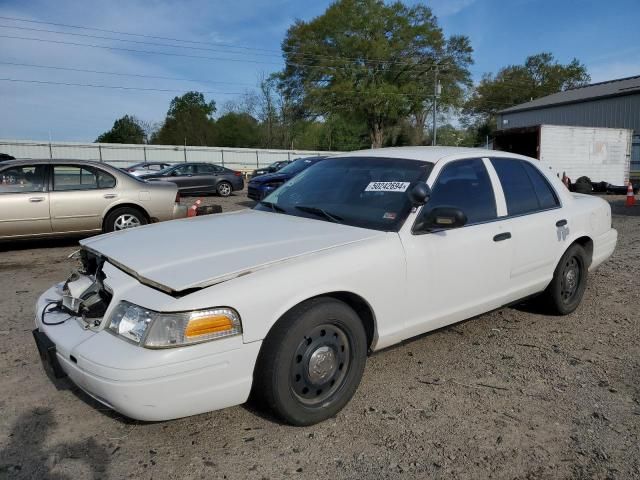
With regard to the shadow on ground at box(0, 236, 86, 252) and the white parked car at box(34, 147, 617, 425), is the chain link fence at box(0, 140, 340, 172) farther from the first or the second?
the white parked car at box(34, 147, 617, 425)

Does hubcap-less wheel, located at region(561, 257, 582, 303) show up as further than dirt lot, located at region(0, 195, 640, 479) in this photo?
Yes

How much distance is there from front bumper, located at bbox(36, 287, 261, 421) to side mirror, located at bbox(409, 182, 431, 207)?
1.39 metres

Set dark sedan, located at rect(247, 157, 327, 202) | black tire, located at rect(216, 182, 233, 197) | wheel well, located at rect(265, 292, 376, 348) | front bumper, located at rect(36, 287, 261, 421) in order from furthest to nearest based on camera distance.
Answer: black tire, located at rect(216, 182, 233, 197)
dark sedan, located at rect(247, 157, 327, 202)
wheel well, located at rect(265, 292, 376, 348)
front bumper, located at rect(36, 287, 261, 421)

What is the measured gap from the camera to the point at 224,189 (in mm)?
19531

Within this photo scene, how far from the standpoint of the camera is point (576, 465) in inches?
97.6

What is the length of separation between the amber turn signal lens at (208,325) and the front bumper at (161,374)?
0.06m

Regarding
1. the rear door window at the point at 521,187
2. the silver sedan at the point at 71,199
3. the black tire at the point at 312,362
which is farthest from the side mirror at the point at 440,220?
the silver sedan at the point at 71,199

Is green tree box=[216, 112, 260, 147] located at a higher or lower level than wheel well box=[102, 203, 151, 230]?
higher

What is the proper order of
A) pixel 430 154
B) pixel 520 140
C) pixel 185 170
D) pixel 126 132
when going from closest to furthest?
1. pixel 430 154
2. pixel 520 140
3. pixel 185 170
4. pixel 126 132

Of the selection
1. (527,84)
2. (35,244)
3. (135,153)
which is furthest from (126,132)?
(35,244)

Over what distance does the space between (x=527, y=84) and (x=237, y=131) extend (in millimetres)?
41186

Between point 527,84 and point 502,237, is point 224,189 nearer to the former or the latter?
point 502,237

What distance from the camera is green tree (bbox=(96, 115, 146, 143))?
72688 mm

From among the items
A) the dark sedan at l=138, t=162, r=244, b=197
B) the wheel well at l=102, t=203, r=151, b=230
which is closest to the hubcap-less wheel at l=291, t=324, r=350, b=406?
the wheel well at l=102, t=203, r=151, b=230
